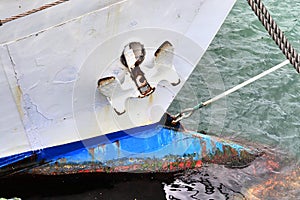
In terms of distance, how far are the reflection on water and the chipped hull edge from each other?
0.11 m

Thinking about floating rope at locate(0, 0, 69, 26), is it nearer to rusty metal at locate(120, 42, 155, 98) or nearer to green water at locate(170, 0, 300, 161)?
rusty metal at locate(120, 42, 155, 98)

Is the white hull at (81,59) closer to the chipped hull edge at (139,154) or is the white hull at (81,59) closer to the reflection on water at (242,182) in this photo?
the chipped hull edge at (139,154)

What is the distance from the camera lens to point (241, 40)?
22.7 feet

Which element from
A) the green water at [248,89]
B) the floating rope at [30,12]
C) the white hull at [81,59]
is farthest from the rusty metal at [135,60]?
A: the green water at [248,89]

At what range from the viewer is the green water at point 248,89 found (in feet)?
18.5

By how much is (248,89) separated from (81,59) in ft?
9.06

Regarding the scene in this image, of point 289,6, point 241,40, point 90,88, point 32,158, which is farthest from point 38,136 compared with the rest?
point 289,6

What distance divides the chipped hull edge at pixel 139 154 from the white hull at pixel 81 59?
16cm

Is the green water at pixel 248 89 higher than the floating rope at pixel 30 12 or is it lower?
lower

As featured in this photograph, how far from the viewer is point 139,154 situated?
509 centimetres

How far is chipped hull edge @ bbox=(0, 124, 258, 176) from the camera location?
493cm

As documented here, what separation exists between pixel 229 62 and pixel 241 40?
2.02 ft

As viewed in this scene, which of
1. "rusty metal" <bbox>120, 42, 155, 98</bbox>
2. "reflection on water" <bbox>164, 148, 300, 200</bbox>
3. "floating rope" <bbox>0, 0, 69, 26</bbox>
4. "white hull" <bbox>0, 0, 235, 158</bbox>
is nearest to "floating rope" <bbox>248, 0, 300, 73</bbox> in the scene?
"white hull" <bbox>0, 0, 235, 158</bbox>

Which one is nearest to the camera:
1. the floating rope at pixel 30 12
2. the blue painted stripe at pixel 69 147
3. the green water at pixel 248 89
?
the floating rope at pixel 30 12
